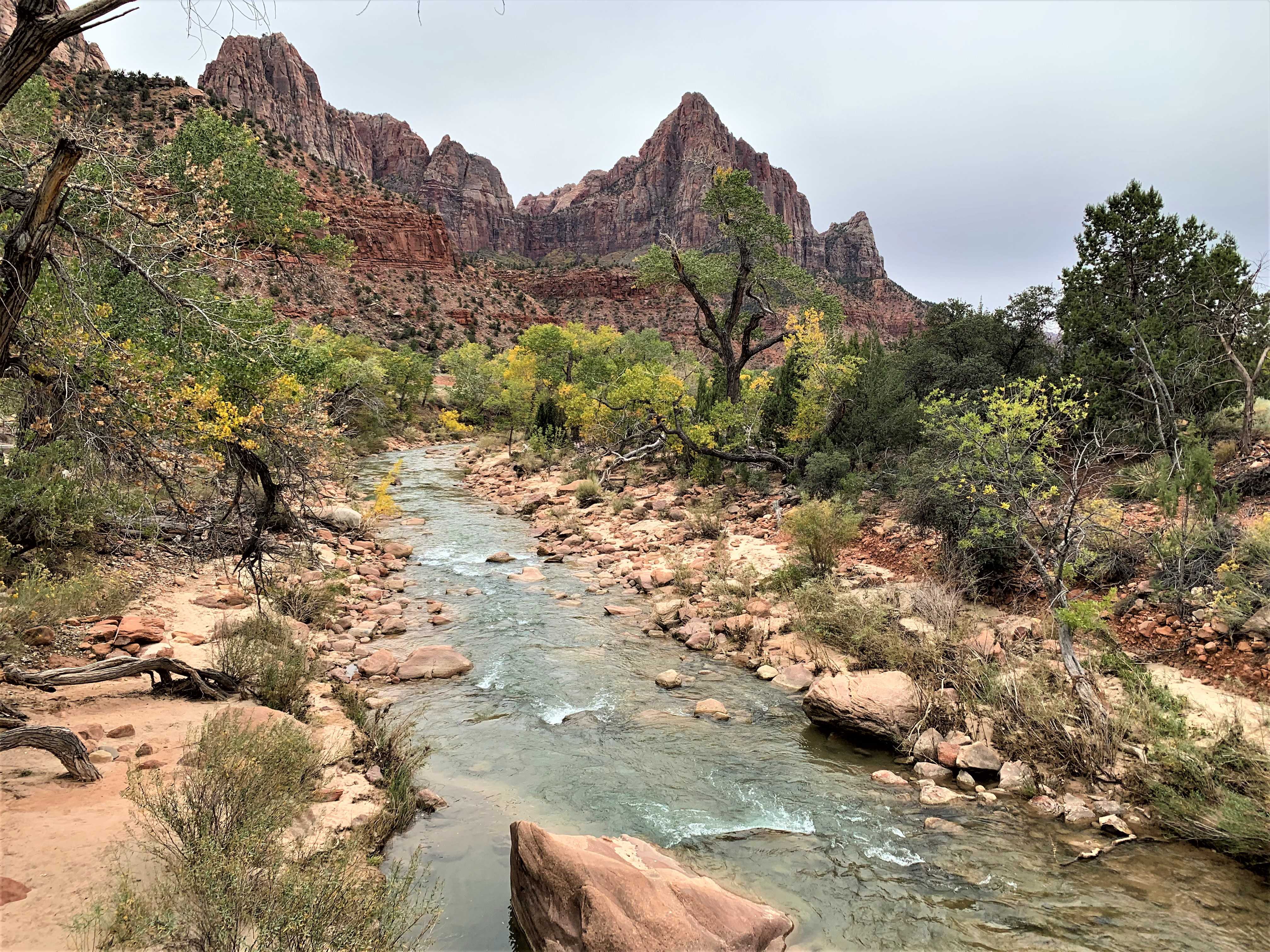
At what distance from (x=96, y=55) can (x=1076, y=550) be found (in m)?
66.8

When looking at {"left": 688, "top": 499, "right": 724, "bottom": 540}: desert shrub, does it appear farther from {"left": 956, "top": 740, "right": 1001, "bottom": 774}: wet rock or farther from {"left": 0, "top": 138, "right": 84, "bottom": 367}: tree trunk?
{"left": 0, "top": 138, "right": 84, "bottom": 367}: tree trunk

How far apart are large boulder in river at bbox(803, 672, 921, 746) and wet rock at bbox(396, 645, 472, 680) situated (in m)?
4.33

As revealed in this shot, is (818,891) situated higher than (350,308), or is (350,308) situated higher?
(350,308)

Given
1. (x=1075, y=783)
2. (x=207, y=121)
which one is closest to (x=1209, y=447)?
(x=1075, y=783)

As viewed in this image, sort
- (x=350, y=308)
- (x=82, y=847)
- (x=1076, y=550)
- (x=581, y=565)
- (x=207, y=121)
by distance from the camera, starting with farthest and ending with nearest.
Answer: (x=350, y=308), (x=207, y=121), (x=581, y=565), (x=1076, y=550), (x=82, y=847)

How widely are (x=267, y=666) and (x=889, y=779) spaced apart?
243 inches

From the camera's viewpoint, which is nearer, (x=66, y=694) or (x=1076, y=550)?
(x=66, y=694)

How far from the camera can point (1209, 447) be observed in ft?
34.7

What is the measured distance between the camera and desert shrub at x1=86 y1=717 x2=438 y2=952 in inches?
103

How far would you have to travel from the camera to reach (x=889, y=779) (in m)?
5.72

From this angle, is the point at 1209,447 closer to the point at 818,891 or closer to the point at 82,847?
the point at 818,891

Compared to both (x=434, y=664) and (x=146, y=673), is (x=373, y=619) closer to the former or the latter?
(x=434, y=664)

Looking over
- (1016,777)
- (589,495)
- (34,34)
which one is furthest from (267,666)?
(589,495)

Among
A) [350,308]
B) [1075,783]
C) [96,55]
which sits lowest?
[1075,783]
